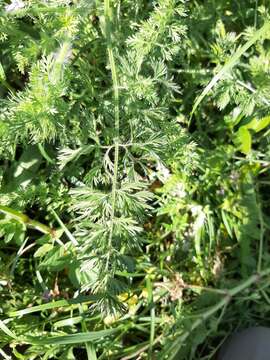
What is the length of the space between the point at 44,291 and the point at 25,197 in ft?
1.20

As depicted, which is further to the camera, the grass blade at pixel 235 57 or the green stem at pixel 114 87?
the grass blade at pixel 235 57

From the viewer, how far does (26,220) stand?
193 centimetres

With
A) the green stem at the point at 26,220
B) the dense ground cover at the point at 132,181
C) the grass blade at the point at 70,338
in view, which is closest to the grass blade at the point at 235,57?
the dense ground cover at the point at 132,181

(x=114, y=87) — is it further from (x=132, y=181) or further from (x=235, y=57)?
(x=235, y=57)

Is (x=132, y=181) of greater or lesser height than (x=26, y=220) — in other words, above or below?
above

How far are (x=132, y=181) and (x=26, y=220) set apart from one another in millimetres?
429

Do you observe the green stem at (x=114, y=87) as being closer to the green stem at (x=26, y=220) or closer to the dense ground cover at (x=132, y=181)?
the dense ground cover at (x=132, y=181)

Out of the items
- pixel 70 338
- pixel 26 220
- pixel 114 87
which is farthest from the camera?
pixel 26 220

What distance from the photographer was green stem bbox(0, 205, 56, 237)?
1.83m

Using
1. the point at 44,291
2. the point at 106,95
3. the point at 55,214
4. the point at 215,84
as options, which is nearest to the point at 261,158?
the point at 215,84

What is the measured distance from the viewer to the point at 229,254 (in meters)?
2.13

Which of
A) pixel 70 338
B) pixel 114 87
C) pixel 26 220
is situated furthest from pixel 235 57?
pixel 70 338

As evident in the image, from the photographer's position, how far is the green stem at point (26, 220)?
183 cm

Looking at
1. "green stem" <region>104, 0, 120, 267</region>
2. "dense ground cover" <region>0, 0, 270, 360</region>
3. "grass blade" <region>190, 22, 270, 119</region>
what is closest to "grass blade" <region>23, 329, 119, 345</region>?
"dense ground cover" <region>0, 0, 270, 360</region>
